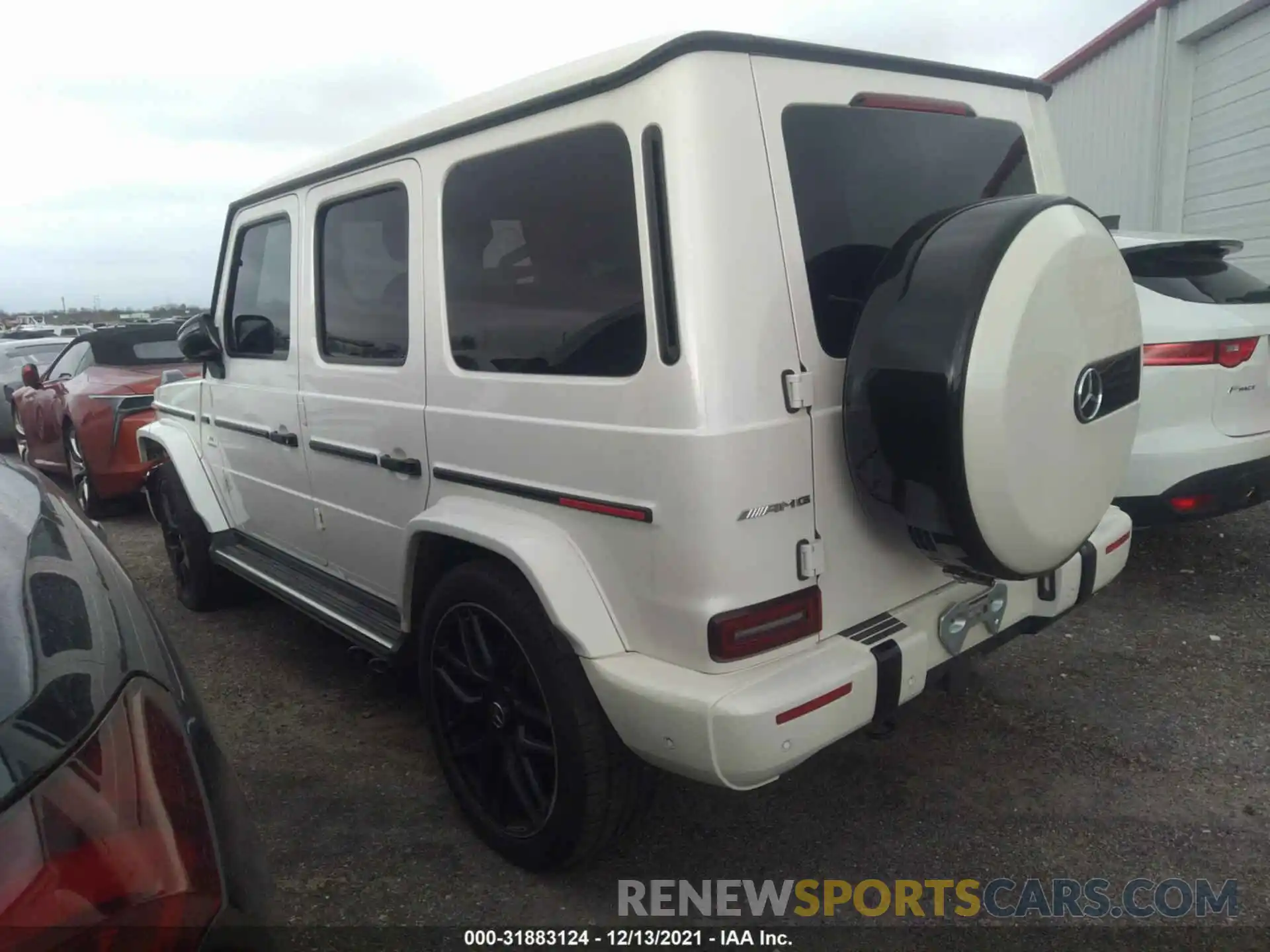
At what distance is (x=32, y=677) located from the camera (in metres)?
1.24

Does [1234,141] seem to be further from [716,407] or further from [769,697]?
[769,697]

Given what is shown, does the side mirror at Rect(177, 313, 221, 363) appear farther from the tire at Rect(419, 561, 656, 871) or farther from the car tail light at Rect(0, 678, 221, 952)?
the car tail light at Rect(0, 678, 221, 952)

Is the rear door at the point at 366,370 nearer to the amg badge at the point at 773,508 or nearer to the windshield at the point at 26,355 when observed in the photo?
the amg badge at the point at 773,508

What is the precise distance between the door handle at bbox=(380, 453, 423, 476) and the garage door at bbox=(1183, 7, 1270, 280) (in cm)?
778

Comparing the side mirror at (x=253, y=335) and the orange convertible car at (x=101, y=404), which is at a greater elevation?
the side mirror at (x=253, y=335)

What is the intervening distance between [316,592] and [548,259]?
184cm

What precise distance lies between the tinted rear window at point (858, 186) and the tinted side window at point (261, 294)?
2.30 meters

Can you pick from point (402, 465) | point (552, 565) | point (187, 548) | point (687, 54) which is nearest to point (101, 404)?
point (187, 548)

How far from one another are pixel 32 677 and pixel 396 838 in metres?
1.79

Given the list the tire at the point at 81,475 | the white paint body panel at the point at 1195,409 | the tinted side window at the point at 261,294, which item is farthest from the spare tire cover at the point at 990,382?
the tire at the point at 81,475

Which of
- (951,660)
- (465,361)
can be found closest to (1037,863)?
(951,660)

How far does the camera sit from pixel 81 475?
24.6ft

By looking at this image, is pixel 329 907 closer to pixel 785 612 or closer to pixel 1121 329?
pixel 785 612

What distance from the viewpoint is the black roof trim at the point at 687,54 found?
204cm
